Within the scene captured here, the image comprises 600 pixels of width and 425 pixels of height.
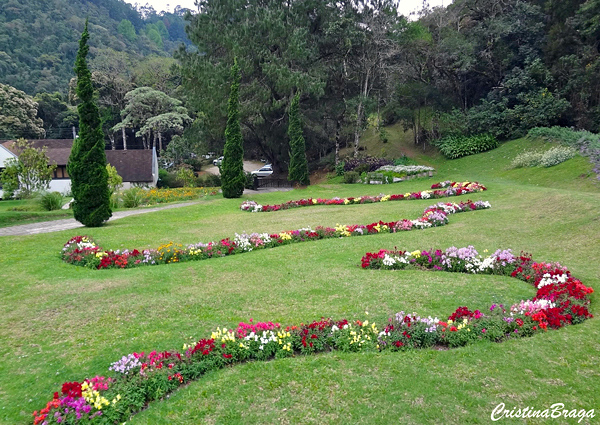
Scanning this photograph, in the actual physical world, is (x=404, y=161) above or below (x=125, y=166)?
below

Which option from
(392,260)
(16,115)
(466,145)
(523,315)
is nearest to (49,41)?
(16,115)

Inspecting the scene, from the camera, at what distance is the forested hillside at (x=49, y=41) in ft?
192

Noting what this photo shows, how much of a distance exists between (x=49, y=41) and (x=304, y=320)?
79931 mm

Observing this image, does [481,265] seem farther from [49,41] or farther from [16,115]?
[49,41]

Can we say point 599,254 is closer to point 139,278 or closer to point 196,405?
point 196,405

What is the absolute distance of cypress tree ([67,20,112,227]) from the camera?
12.5 metres

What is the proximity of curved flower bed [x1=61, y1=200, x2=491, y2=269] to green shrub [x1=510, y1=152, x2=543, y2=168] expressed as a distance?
11.2 m

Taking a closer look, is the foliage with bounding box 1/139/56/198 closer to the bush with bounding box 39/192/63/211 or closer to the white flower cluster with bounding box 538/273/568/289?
→ the bush with bounding box 39/192/63/211

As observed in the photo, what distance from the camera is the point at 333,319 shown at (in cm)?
570

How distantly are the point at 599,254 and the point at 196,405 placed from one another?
8.16 meters

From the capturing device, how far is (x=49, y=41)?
6644cm

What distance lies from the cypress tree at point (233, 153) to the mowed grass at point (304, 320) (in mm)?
8112

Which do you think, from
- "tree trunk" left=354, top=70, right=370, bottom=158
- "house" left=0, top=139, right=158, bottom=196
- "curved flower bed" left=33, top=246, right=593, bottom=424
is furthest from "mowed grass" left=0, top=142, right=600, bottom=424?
"house" left=0, top=139, right=158, bottom=196

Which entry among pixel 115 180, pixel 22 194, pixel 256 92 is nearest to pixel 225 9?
pixel 256 92
